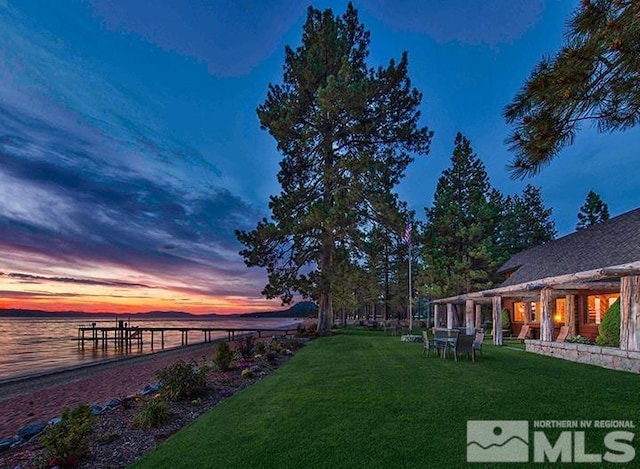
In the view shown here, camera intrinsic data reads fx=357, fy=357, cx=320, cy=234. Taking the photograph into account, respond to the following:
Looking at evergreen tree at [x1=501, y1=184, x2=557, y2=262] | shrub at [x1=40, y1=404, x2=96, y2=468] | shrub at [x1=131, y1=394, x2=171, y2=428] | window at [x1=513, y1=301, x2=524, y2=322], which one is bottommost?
window at [x1=513, y1=301, x2=524, y2=322]

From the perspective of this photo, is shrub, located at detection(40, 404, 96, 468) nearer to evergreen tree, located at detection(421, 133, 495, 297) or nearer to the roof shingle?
the roof shingle

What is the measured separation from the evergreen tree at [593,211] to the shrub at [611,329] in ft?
110

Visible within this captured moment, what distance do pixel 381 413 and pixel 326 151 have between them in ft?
69.1

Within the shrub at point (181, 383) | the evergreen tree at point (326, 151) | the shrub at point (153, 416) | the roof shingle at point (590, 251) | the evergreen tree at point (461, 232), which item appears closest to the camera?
the shrub at point (153, 416)

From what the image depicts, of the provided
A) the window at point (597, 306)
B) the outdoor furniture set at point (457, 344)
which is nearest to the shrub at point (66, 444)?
the outdoor furniture set at point (457, 344)

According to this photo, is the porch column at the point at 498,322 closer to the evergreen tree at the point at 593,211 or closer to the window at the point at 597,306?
the window at the point at 597,306

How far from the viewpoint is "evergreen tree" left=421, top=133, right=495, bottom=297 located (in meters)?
27.6

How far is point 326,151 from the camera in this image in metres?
24.9

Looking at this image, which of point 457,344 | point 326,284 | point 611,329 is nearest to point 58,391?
point 326,284

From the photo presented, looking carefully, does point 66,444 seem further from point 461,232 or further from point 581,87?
point 461,232

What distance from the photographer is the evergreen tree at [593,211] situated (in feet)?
128

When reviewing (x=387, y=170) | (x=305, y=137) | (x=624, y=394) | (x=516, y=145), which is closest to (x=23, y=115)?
(x=305, y=137)

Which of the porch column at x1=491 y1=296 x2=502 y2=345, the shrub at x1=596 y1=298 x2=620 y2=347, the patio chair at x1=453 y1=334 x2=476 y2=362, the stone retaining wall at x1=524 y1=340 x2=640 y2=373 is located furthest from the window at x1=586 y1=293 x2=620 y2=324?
the patio chair at x1=453 y1=334 x2=476 y2=362

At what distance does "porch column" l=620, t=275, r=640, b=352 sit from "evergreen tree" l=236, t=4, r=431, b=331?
43.6ft
